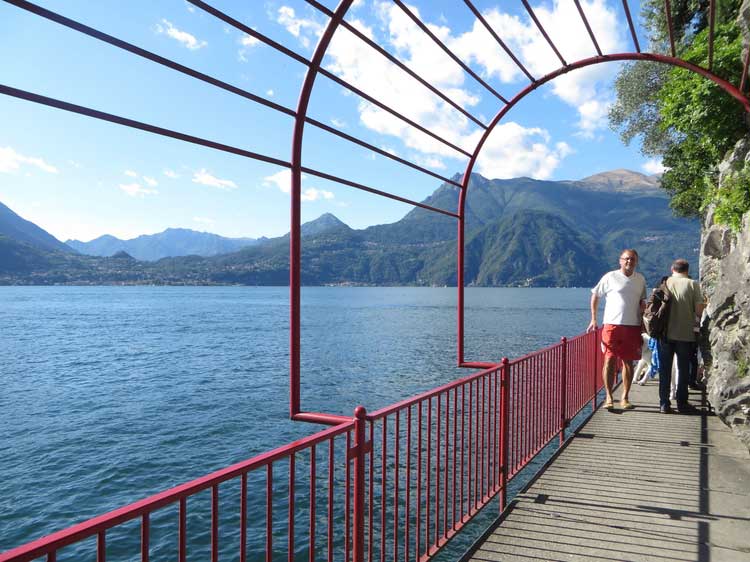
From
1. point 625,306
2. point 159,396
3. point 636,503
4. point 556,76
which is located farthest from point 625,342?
point 159,396

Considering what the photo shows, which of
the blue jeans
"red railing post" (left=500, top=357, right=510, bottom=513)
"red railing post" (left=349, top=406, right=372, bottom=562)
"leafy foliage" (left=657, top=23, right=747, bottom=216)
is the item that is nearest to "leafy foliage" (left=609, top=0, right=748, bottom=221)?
"leafy foliage" (left=657, top=23, right=747, bottom=216)

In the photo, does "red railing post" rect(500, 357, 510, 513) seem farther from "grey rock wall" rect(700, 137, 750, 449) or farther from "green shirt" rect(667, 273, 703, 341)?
"green shirt" rect(667, 273, 703, 341)

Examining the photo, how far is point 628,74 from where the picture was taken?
21.2 metres

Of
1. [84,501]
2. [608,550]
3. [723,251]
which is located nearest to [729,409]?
[608,550]

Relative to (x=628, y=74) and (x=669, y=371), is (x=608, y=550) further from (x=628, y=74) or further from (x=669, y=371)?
(x=628, y=74)

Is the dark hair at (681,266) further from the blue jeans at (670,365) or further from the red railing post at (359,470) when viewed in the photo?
the red railing post at (359,470)

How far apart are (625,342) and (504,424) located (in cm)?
317

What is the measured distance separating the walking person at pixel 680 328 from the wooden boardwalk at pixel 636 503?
30.3 inches

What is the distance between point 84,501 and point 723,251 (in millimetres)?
15496

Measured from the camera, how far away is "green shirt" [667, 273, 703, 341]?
23.7 ft

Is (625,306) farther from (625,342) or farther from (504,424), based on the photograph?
(504,424)

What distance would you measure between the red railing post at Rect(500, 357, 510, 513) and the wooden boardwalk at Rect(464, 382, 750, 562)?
18 centimetres

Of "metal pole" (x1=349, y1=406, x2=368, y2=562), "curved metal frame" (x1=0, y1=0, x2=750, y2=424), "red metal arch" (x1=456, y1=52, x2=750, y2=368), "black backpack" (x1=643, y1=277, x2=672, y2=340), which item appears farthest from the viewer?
"black backpack" (x1=643, y1=277, x2=672, y2=340)

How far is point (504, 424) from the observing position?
16.3 ft
